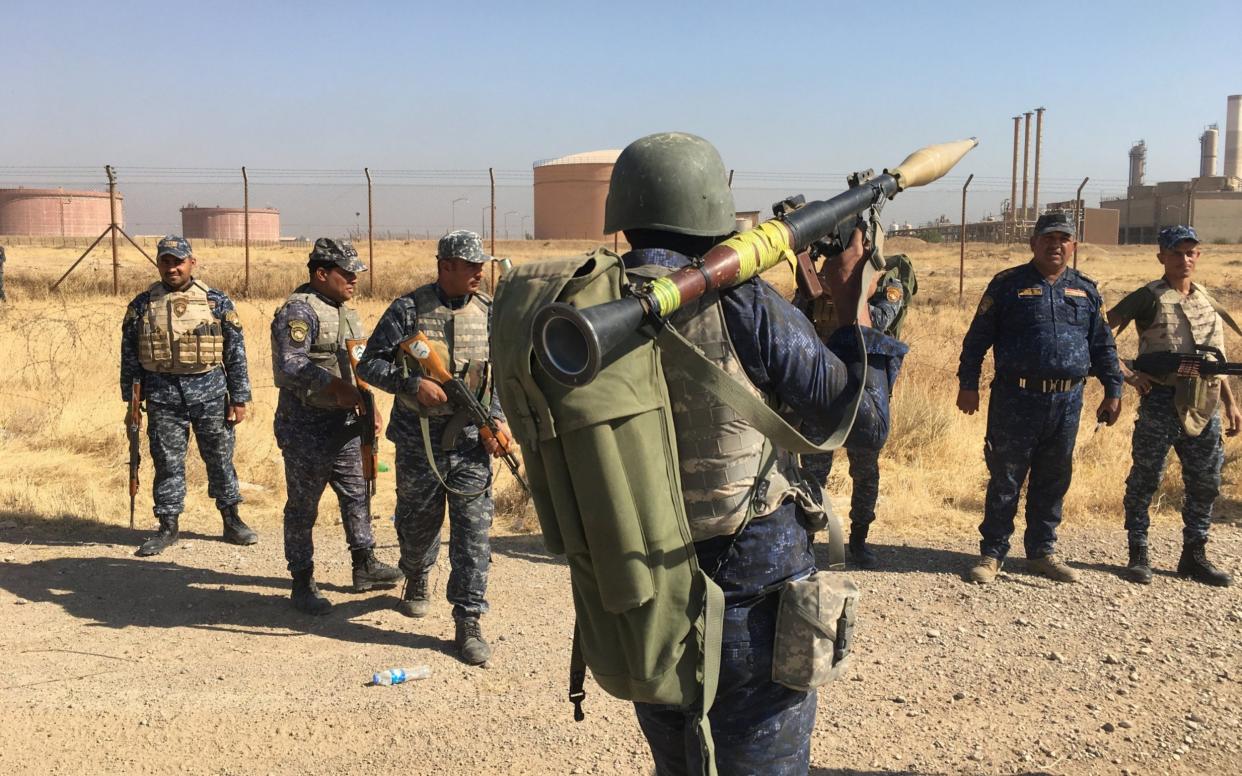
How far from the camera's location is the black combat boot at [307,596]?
514 centimetres

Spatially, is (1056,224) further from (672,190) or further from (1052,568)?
(672,190)

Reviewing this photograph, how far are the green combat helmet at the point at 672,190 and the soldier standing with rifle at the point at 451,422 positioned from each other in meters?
2.63

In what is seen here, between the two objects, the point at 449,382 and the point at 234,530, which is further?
the point at 234,530

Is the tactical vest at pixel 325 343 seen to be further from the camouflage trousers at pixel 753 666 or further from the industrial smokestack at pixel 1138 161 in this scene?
the industrial smokestack at pixel 1138 161

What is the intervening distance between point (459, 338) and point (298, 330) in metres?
1.03

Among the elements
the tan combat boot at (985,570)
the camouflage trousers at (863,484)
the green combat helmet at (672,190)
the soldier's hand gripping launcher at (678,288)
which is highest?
the green combat helmet at (672,190)

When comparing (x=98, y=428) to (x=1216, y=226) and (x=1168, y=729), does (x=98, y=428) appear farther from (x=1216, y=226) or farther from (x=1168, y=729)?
(x=1216, y=226)

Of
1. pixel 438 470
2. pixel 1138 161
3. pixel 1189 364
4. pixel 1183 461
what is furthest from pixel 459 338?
pixel 1138 161

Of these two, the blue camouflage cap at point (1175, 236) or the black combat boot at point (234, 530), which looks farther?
the black combat boot at point (234, 530)

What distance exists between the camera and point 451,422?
4.65m

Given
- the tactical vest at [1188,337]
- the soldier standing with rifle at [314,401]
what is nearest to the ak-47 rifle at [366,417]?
the soldier standing with rifle at [314,401]

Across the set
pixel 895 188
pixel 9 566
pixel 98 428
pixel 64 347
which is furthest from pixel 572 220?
pixel 895 188

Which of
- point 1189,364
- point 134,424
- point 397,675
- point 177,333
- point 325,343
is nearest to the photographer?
point 397,675

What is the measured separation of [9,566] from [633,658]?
5341mm
